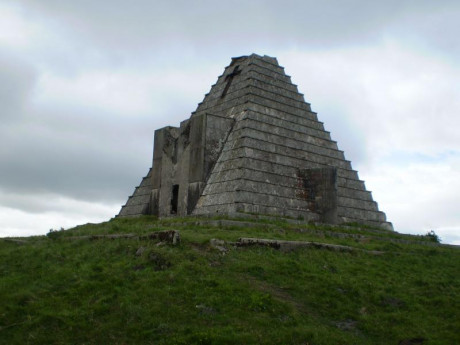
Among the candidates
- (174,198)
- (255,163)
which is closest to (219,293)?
(255,163)

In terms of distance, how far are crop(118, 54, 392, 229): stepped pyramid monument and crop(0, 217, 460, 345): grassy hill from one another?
4.72 metres

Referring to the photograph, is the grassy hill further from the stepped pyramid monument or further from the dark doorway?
the dark doorway

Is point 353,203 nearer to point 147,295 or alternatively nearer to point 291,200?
point 291,200

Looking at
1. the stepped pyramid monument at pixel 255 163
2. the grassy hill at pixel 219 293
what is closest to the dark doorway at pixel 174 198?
the stepped pyramid monument at pixel 255 163

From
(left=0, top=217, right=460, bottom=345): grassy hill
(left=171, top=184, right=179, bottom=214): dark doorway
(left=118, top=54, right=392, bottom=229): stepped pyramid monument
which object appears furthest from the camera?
(left=171, top=184, right=179, bottom=214): dark doorway

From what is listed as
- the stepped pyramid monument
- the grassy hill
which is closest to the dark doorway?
the stepped pyramid monument

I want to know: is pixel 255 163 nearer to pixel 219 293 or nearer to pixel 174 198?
pixel 174 198

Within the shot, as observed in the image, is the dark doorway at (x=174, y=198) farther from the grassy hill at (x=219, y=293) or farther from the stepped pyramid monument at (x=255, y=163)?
the grassy hill at (x=219, y=293)

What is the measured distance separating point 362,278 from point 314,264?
1.49 meters

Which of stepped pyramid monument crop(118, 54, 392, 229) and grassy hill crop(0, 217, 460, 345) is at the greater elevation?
stepped pyramid monument crop(118, 54, 392, 229)

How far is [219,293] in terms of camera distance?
1341 cm

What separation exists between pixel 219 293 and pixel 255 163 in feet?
41.2

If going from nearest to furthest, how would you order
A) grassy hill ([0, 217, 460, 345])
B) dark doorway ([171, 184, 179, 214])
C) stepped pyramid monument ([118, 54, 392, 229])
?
grassy hill ([0, 217, 460, 345]), stepped pyramid monument ([118, 54, 392, 229]), dark doorway ([171, 184, 179, 214])

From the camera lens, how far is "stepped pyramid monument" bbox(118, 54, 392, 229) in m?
24.9
